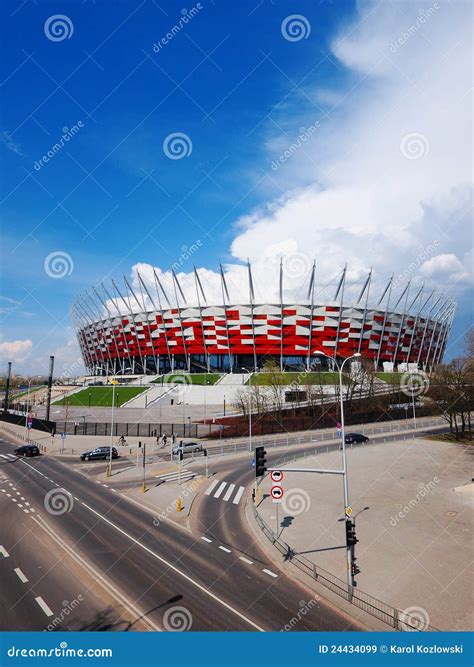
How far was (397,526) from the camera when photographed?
20219 millimetres

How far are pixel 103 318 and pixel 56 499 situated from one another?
336 ft

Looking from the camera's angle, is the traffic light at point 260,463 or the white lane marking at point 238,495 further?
the white lane marking at point 238,495

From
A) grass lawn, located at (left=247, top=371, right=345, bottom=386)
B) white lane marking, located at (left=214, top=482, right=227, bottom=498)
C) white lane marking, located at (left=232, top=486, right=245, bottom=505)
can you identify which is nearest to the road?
white lane marking, located at (left=232, top=486, right=245, bottom=505)

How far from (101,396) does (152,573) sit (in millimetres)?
74409

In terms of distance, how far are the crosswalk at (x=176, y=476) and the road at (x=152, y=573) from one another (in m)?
6.03

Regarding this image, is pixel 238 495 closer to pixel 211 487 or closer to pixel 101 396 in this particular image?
pixel 211 487

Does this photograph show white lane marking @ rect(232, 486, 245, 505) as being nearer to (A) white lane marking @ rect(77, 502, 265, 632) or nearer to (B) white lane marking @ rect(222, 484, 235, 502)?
(B) white lane marking @ rect(222, 484, 235, 502)

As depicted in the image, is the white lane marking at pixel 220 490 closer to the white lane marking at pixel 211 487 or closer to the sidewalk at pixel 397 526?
the white lane marking at pixel 211 487

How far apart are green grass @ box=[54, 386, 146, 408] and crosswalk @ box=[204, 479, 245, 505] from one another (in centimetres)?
5012

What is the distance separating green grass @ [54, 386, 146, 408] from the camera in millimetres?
78688

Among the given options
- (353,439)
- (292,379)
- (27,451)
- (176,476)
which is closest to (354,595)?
(176,476)

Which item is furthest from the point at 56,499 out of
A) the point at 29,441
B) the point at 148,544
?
the point at 29,441

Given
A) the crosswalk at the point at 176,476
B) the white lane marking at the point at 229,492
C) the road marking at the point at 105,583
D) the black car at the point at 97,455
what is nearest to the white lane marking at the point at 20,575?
the road marking at the point at 105,583

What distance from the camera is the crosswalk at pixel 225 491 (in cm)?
2573
